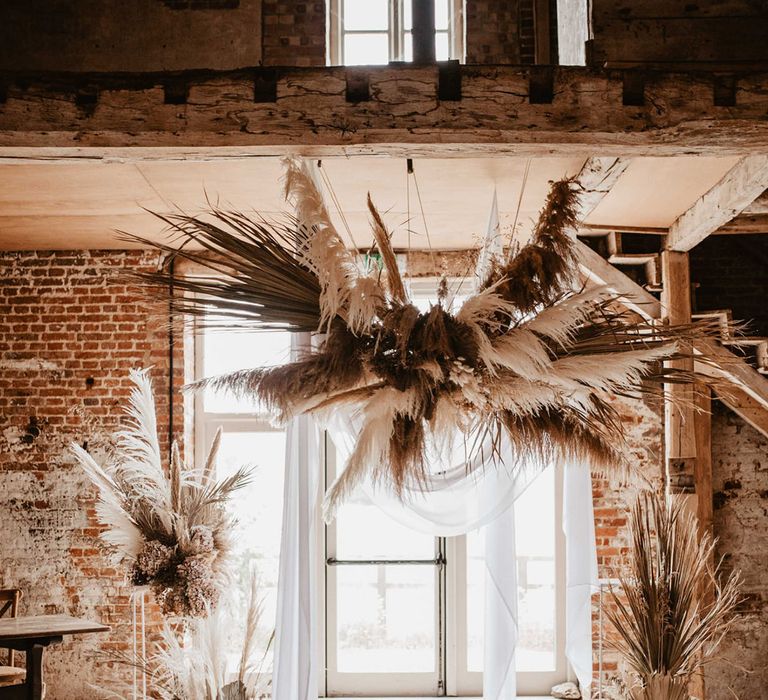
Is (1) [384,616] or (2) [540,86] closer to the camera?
(2) [540,86]

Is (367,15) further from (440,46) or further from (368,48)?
(440,46)

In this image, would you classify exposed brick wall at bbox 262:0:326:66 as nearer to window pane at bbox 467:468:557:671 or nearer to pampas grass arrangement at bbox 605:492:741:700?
window pane at bbox 467:468:557:671

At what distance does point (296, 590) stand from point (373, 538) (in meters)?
2.53

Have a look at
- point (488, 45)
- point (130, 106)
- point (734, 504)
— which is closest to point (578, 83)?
point (130, 106)

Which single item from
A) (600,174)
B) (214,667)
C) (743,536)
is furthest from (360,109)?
(743,536)

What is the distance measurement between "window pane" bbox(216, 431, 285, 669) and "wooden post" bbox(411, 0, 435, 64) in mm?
3703

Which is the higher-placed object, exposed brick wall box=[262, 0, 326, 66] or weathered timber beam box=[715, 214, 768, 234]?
exposed brick wall box=[262, 0, 326, 66]

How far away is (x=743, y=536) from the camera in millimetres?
6035

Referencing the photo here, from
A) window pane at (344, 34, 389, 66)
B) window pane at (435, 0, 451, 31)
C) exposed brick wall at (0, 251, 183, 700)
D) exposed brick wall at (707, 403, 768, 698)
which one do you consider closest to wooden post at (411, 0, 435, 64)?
window pane at (344, 34, 389, 66)

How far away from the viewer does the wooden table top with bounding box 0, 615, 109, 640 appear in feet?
14.9

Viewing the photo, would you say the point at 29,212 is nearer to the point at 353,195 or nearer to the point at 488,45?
the point at 353,195

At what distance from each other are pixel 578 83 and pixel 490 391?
128 cm

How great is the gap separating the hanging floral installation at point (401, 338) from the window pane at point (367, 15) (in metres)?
4.08

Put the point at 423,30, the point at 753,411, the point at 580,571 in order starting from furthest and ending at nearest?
the point at 753,411 → the point at 580,571 → the point at 423,30
